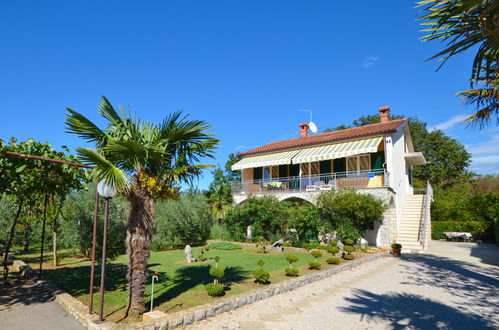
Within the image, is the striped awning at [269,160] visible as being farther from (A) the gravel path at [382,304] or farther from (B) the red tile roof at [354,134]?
(A) the gravel path at [382,304]

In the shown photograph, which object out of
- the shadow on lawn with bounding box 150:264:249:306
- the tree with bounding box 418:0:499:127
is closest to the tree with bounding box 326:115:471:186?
the shadow on lawn with bounding box 150:264:249:306

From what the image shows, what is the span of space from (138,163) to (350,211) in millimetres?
14295

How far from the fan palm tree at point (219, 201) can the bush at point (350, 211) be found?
1005 centimetres

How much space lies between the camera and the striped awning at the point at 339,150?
62.8ft

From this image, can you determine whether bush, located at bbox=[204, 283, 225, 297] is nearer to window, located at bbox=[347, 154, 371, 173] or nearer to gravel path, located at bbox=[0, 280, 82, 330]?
gravel path, located at bbox=[0, 280, 82, 330]

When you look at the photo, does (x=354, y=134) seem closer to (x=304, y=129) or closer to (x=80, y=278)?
(x=304, y=129)

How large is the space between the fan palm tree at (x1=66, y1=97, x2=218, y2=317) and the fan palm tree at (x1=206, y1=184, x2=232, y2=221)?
19.4m

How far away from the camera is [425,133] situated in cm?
4256

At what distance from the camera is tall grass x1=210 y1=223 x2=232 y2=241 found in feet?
76.7

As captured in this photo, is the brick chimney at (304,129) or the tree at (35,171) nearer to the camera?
the tree at (35,171)

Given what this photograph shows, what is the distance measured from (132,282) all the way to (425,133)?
4597 cm

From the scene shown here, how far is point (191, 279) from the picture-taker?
10367mm

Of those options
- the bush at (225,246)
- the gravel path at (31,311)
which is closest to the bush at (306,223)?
the bush at (225,246)

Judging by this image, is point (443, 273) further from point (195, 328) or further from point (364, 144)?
point (195, 328)
